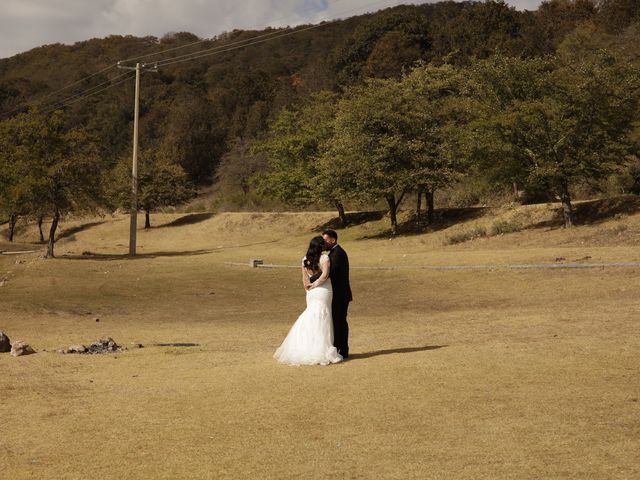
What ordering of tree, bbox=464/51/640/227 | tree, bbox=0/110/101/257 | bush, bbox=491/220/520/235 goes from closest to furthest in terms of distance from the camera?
tree, bbox=464/51/640/227 < bush, bbox=491/220/520/235 < tree, bbox=0/110/101/257

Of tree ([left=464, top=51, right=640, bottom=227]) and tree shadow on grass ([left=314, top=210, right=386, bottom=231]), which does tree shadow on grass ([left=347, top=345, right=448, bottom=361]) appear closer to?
tree ([left=464, top=51, right=640, bottom=227])

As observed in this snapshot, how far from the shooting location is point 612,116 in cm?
3534

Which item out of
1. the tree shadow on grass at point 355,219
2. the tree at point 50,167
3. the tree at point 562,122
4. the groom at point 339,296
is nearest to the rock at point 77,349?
the groom at point 339,296

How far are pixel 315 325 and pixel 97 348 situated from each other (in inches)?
192

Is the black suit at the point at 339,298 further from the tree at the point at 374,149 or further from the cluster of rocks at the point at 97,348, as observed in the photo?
the tree at the point at 374,149

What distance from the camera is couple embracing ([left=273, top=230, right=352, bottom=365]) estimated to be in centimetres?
1125

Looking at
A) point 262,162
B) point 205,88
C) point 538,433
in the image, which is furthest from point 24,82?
point 538,433

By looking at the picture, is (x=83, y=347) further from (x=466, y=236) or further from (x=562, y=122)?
(x=466, y=236)

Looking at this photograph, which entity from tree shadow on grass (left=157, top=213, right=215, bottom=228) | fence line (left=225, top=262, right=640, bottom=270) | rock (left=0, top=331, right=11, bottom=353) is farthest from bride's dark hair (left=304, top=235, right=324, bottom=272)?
tree shadow on grass (left=157, top=213, right=215, bottom=228)

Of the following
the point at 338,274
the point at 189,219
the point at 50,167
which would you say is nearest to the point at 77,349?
the point at 338,274

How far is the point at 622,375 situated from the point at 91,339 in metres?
11.3

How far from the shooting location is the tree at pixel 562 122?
35219 millimetres

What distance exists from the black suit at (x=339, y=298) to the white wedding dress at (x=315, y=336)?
16 centimetres

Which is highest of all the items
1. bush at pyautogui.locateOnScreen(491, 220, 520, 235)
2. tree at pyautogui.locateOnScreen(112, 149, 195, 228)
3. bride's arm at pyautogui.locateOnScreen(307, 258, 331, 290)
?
tree at pyautogui.locateOnScreen(112, 149, 195, 228)
